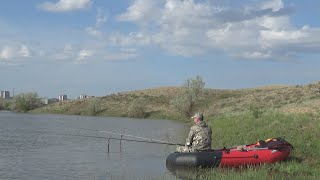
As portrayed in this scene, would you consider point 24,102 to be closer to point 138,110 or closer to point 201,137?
point 138,110

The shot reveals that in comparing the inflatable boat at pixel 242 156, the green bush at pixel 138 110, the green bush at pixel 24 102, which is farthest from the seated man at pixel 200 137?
the green bush at pixel 24 102

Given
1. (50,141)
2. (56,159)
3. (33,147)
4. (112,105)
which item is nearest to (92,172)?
(56,159)

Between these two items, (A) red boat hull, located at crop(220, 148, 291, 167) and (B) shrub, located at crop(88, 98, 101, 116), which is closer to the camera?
(A) red boat hull, located at crop(220, 148, 291, 167)

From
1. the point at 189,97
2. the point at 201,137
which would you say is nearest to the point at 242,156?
the point at 201,137

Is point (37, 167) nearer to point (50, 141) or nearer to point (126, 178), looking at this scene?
point (126, 178)

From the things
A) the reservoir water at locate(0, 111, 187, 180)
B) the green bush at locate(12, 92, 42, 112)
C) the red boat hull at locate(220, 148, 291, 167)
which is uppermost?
the green bush at locate(12, 92, 42, 112)

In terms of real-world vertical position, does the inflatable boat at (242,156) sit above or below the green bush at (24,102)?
below

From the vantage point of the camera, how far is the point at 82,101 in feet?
396

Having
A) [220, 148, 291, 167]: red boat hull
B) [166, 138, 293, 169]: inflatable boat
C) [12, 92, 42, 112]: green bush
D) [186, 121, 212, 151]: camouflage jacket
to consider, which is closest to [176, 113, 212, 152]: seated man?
[186, 121, 212, 151]: camouflage jacket

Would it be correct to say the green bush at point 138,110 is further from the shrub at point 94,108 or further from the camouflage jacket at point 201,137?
the camouflage jacket at point 201,137

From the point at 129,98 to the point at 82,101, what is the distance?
1177cm

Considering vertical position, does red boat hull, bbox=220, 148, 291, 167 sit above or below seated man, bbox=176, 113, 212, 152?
below

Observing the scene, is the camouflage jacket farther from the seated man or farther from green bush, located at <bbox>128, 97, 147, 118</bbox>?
green bush, located at <bbox>128, 97, 147, 118</bbox>

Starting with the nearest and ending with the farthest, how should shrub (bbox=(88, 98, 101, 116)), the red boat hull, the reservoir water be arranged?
the red boat hull
the reservoir water
shrub (bbox=(88, 98, 101, 116))
